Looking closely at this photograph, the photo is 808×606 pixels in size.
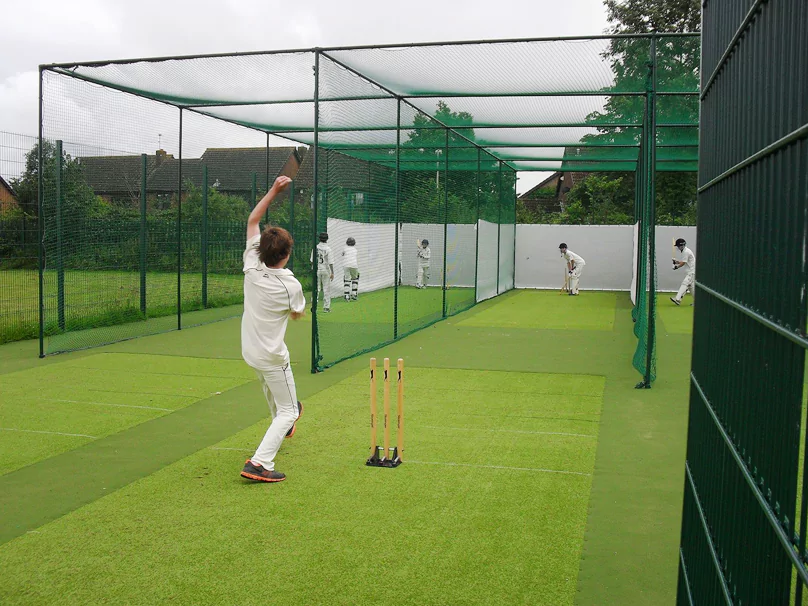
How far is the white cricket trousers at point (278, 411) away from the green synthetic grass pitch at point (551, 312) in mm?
9134

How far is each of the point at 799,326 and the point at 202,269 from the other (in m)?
14.7

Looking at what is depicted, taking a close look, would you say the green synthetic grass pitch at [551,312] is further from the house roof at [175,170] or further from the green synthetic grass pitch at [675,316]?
the house roof at [175,170]

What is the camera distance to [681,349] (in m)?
11.4

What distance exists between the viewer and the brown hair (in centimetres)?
516

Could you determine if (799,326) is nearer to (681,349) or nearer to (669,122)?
(681,349)

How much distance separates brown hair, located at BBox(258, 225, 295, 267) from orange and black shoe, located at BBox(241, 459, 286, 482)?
49.2 inches

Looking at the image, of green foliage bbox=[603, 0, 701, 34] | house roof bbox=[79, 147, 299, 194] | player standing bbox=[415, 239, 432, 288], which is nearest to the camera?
house roof bbox=[79, 147, 299, 194]

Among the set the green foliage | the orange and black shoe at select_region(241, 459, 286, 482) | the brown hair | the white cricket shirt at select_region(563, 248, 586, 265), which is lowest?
the orange and black shoe at select_region(241, 459, 286, 482)

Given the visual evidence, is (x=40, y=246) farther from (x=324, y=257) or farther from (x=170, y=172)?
(x=324, y=257)

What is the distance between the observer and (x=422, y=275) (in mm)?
17203

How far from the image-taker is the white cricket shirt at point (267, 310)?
17.0 ft

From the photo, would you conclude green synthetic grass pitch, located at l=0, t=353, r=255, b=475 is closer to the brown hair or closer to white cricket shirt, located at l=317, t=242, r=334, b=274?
the brown hair

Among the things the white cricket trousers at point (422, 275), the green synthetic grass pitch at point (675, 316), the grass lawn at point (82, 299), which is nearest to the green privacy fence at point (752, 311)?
the grass lawn at point (82, 299)

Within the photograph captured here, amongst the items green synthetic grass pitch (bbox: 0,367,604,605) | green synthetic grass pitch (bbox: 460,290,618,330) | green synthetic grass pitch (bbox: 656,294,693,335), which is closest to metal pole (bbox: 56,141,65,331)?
green synthetic grass pitch (bbox: 0,367,604,605)
